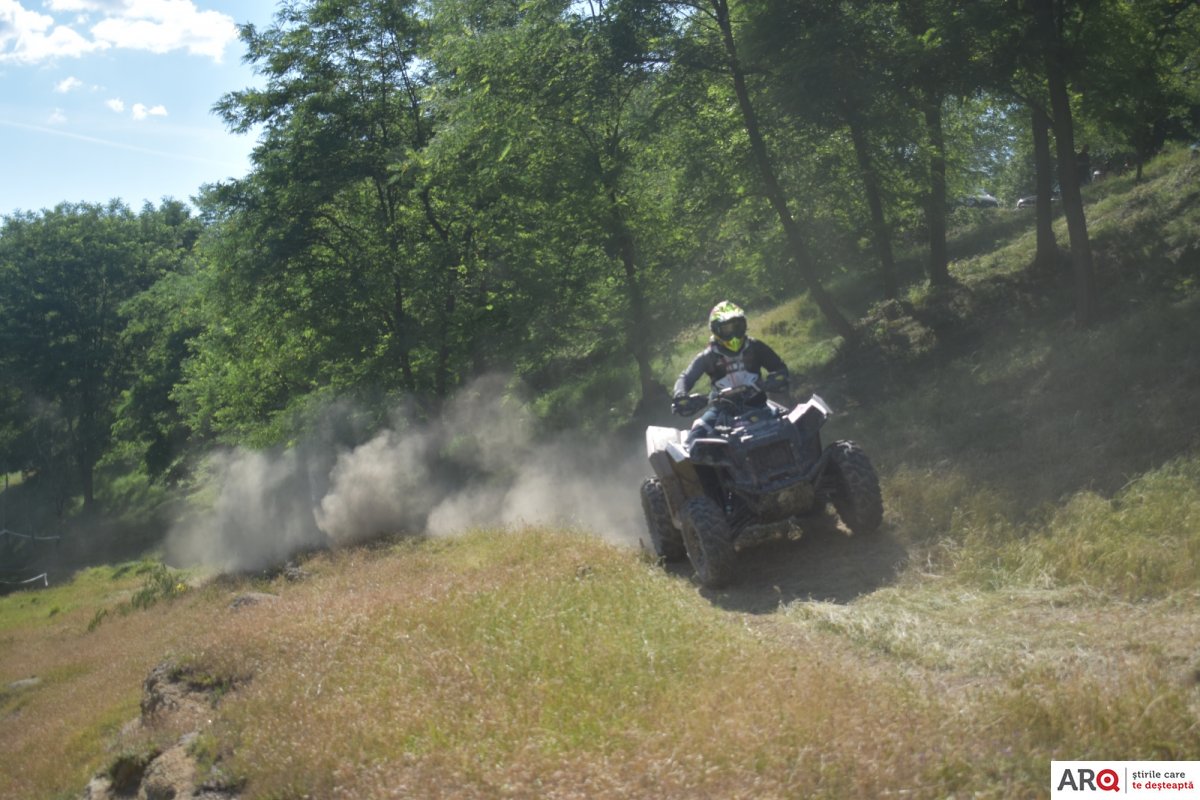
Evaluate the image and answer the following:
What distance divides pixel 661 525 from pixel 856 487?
2.31 m

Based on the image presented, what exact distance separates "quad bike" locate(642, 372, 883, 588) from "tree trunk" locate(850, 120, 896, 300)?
31.9ft

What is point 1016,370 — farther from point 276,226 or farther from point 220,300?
point 220,300

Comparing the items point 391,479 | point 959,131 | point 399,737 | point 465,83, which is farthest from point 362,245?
point 399,737

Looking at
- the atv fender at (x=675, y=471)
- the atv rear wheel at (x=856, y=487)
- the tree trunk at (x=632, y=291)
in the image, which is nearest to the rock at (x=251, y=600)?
the atv fender at (x=675, y=471)

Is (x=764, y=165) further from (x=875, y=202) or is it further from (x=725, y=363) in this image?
(x=725, y=363)

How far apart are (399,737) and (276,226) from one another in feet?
75.6

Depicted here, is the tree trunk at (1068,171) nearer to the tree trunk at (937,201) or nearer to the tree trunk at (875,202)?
the tree trunk at (875,202)

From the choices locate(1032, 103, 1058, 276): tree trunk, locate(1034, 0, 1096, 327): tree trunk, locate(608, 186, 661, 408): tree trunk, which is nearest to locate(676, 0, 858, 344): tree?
locate(608, 186, 661, 408): tree trunk

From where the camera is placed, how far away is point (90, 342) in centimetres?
5494

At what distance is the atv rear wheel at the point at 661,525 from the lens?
1208 centimetres

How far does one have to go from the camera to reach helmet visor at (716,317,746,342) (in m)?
11.5

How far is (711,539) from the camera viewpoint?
418 inches

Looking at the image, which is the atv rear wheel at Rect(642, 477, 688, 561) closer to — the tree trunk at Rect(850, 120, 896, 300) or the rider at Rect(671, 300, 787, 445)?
the rider at Rect(671, 300, 787, 445)

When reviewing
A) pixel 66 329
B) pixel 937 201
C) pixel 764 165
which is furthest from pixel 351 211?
pixel 66 329
